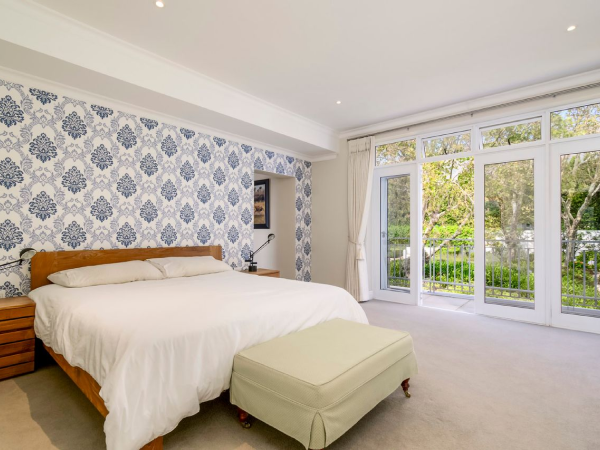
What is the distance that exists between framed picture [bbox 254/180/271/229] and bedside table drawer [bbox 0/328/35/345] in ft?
12.4

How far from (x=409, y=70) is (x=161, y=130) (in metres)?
2.79

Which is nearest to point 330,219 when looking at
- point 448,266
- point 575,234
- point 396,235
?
point 396,235

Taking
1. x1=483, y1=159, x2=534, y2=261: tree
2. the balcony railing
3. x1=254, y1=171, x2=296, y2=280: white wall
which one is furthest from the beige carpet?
x1=254, y1=171, x2=296, y2=280: white wall

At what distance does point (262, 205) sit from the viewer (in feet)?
19.5

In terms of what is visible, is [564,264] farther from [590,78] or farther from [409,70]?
[409,70]

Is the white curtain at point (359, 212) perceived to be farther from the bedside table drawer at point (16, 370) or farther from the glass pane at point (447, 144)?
the bedside table drawer at point (16, 370)

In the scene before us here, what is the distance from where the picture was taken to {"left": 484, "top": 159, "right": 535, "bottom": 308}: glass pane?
3.89 metres

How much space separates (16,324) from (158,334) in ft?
5.42

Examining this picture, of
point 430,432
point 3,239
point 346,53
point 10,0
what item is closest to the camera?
point 430,432

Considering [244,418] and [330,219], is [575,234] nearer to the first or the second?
[330,219]

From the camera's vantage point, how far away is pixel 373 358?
179 centimetres

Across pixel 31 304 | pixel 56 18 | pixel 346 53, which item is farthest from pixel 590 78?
pixel 31 304

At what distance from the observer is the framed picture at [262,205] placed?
5891mm

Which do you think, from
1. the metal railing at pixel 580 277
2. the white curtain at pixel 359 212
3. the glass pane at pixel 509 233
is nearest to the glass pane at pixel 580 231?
the metal railing at pixel 580 277
